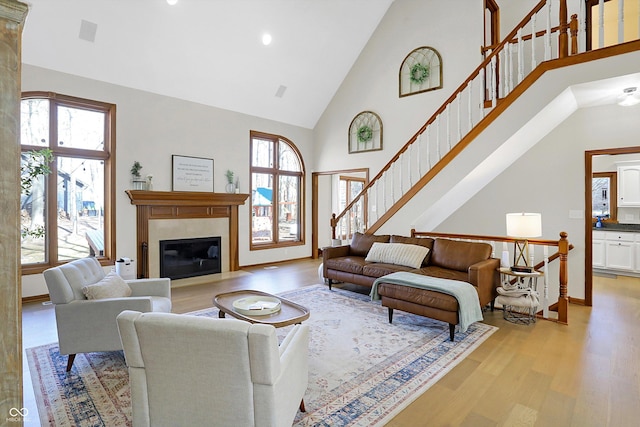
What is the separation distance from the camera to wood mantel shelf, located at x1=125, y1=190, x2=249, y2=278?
5793mm

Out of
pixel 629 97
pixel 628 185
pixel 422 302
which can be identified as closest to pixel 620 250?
pixel 628 185

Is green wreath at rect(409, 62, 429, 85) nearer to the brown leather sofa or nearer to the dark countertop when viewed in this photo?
the brown leather sofa

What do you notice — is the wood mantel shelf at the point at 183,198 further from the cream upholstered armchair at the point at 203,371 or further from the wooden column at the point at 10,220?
the wooden column at the point at 10,220

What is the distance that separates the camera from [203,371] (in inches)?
64.3

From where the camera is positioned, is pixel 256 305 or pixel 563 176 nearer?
pixel 256 305

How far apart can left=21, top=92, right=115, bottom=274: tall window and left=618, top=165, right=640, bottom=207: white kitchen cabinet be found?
363 inches

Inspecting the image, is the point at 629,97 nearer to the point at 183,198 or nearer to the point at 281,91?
the point at 281,91

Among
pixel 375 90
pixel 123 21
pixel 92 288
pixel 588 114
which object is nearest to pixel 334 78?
pixel 375 90

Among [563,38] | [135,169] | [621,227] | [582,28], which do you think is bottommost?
[621,227]

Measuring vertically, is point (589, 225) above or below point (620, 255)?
above

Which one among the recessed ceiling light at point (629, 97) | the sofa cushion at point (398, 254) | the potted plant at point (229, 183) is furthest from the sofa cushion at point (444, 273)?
the potted plant at point (229, 183)

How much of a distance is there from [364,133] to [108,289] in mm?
5866

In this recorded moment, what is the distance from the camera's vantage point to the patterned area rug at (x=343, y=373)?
228cm

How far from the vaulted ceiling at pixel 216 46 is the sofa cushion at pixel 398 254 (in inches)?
162
